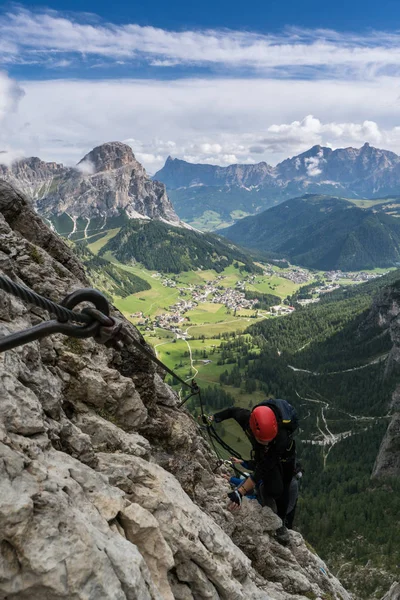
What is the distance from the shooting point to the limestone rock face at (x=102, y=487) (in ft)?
19.1

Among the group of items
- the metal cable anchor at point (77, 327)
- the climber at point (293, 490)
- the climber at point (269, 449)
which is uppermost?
the metal cable anchor at point (77, 327)

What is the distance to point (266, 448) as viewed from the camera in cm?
1291

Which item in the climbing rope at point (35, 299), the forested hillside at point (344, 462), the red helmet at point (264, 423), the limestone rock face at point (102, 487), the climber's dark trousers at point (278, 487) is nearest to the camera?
the climbing rope at point (35, 299)

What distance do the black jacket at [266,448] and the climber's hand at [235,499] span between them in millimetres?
871

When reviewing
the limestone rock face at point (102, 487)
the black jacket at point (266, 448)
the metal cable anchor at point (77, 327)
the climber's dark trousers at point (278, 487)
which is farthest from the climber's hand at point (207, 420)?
the metal cable anchor at point (77, 327)

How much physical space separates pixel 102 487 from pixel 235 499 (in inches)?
295

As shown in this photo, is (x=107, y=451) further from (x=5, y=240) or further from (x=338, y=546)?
(x=338, y=546)

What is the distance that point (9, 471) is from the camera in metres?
6.06

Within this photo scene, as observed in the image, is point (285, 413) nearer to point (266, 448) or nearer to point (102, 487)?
point (266, 448)

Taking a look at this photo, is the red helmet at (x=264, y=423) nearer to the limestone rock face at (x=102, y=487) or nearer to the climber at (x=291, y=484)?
the limestone rock face at (x=102, y=487)

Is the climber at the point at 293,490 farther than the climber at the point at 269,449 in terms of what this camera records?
Yes

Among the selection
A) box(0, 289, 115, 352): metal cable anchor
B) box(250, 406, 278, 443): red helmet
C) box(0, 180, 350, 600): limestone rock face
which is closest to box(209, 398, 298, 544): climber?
box(250, 406, 278, 443): red helmet

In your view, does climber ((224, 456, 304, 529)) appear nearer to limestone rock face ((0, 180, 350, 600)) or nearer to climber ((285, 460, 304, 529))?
climber ((285, 460, 304, 529))

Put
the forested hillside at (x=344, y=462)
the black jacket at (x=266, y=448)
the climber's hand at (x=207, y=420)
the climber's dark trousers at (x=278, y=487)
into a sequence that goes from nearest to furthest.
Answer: the black jacket at (x=266, y=448) < the climber's dark trousers at (x=278, y=487) < the climber's hand at (x=207, y=420) < the forested hillside at (x=344, y=462)
